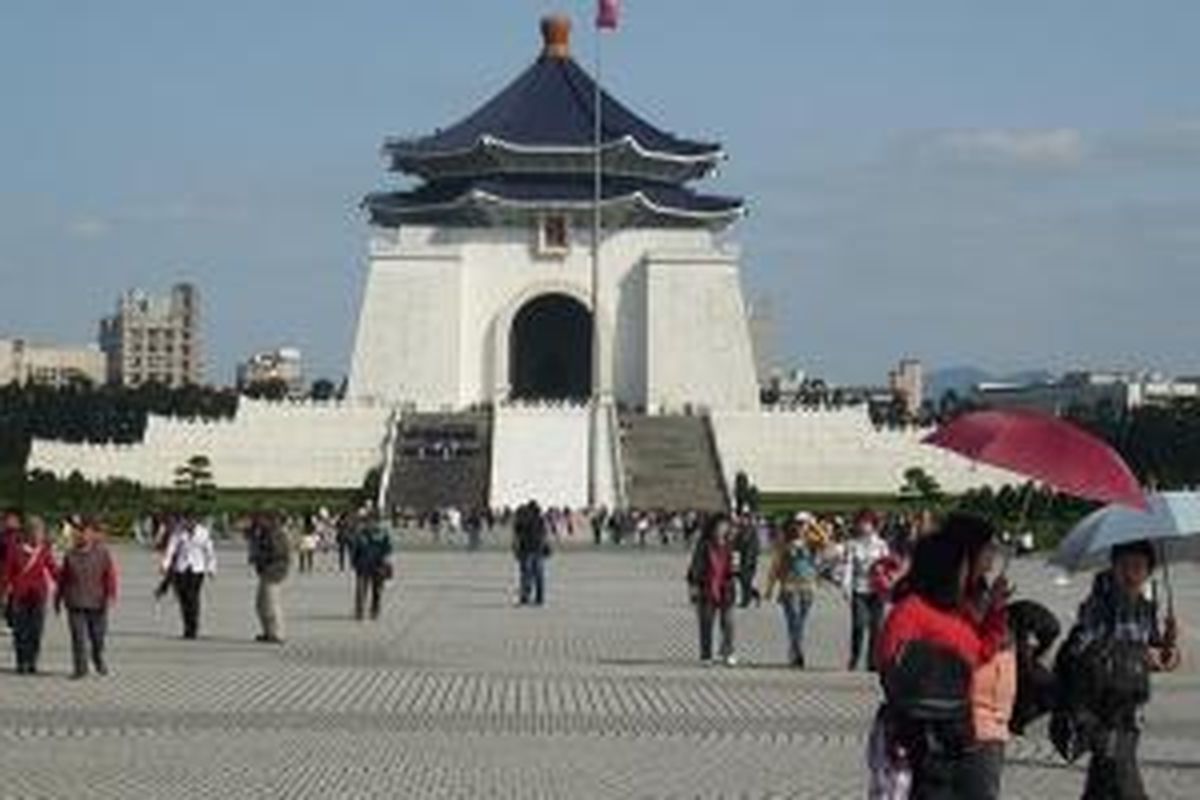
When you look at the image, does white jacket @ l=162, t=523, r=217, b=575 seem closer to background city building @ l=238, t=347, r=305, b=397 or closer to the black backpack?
the black backpack

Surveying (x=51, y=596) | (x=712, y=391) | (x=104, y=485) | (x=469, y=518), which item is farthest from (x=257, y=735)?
(x=712, y=391)

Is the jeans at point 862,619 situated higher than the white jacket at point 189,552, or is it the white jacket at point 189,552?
the white jacket at point 189,552

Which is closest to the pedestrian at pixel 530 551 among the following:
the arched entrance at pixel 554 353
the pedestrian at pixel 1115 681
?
the pedestrian at pixel 1115 681

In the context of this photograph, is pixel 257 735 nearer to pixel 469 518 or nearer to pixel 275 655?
pixel 275 655

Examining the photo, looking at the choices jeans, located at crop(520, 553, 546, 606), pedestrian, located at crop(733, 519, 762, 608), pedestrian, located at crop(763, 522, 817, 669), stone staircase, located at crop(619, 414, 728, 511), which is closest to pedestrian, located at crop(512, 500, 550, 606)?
jeans, located at crop(520, 553, 546, 606)

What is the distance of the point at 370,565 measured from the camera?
23.0 meters

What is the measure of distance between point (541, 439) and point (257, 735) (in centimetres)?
5439

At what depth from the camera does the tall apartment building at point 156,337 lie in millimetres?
186500

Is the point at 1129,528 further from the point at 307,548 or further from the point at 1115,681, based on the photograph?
the point at 307,548

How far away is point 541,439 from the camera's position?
218 feet

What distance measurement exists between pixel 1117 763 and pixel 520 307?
72935 millimetres

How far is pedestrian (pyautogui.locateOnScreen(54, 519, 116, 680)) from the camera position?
1603cm

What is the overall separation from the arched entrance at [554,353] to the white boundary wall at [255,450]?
14.8m

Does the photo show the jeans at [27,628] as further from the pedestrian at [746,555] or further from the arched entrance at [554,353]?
the arched entrance at [554,353]
